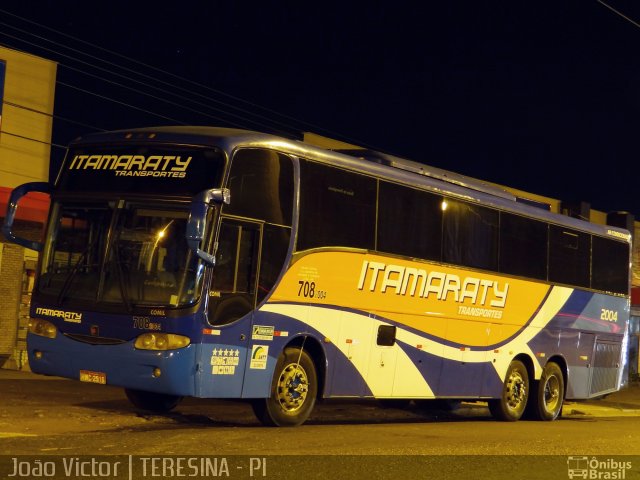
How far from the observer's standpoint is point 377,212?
1638cm

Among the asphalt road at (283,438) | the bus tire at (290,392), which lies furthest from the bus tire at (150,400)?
the bus tire at (290,392)

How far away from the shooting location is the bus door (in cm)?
1343

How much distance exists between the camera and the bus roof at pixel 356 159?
1400 centimetres

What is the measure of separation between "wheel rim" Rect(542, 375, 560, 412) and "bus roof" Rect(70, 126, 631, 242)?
2.99m

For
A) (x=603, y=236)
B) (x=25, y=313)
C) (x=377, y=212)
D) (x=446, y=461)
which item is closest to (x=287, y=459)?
(x=446, y=461)

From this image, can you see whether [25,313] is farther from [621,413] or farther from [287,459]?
[287,459]

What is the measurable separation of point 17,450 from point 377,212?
23.5 feet

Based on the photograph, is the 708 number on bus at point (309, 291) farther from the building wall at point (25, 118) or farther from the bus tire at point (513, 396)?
the building wall at point (25, 118)

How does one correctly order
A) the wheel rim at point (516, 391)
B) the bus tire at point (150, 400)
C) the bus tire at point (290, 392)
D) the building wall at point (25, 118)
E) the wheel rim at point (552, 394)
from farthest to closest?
the building wall at point (25, 118), the wheel rim at point (552, 394), the wheel rim at point (516, 391), the bus tire at point (150, 400), the bus tire at point (290, 392)

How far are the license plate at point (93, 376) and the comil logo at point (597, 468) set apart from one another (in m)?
5.49

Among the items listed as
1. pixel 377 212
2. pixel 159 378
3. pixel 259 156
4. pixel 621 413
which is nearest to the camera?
pixel 159 378

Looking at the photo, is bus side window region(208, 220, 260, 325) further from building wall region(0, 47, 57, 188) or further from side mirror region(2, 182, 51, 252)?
building wall region(0, 47, 57, 188)

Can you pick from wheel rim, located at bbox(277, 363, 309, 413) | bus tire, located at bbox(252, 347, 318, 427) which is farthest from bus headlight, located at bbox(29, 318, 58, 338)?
wheel rim, located at bbox(277, 363, 309, 413)

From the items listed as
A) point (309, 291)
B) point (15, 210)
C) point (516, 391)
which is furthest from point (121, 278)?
point (516, 391)
